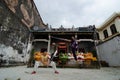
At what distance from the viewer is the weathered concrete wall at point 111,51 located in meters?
12.6

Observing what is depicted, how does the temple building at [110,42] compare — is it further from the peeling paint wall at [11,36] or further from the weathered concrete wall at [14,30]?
the peeling paint wall at [11,36]

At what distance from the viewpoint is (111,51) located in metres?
14.2

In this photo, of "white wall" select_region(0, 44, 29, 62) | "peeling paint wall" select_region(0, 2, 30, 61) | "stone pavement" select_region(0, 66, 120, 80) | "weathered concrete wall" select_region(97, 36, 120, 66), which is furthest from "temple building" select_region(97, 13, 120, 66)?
"peeling paint wall" select_region(0, 2, 30, 61)

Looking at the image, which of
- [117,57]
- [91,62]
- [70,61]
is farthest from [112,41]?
[70,61]

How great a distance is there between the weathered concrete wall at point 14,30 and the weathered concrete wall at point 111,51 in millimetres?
9728

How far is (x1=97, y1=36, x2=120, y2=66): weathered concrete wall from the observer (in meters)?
12.6

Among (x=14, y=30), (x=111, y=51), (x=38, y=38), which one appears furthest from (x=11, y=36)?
(x=111, y=51)

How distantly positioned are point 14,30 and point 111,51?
1080 centimetres

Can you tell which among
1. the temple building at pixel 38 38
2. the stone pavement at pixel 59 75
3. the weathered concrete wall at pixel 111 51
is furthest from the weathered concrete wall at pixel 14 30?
the weathered concrete wall at pixel 111 51

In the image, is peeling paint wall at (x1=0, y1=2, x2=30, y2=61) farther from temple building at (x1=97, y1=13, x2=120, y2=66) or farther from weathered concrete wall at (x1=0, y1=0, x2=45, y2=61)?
temple building at (x1=97, y1=13, x2=120, y2=66)

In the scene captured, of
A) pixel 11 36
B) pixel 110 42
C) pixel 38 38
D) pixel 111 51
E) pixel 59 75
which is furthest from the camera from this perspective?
pixel 38 38

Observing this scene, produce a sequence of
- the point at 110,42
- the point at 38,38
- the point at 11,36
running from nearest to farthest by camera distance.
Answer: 1. the point at 11,36
2. the point at 110,42
3. the point at 38,38

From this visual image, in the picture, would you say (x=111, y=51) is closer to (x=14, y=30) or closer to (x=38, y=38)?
(x=38, y=38)

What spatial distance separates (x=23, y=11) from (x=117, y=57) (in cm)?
1182
